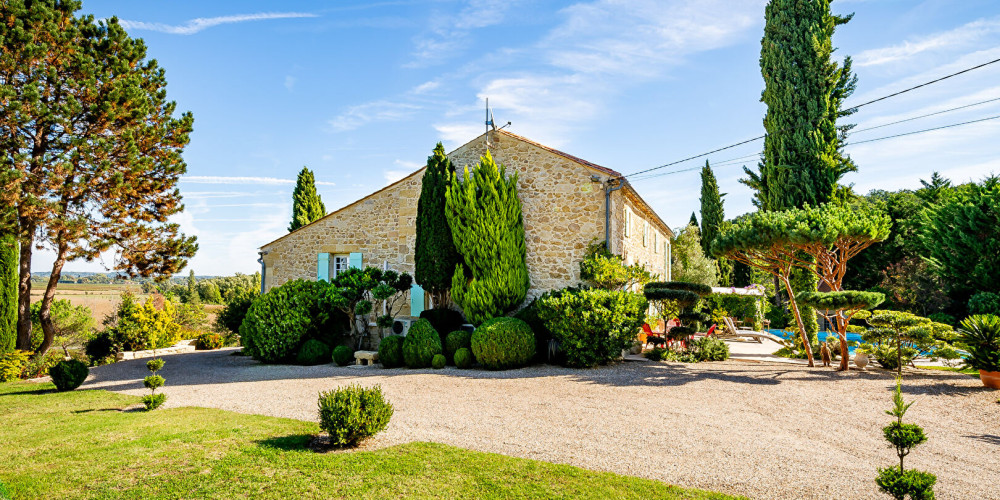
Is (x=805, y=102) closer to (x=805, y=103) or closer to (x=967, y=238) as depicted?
(x=805, y=103)

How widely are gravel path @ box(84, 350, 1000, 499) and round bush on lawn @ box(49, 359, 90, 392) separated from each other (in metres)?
0.44

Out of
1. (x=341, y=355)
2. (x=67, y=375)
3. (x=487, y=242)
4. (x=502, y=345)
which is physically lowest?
(x=67, y=375)

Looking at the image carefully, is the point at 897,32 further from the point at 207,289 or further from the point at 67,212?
the point at 207,289

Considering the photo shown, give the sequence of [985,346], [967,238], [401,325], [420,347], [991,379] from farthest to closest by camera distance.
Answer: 1. [967,238]
2. [401,325]
3. [420,347]
4. [985,346]
5. [991,379]

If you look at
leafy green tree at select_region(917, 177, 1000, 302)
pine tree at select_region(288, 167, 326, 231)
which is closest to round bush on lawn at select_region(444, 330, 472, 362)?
pine tree at select_region(288, 167, 326, 231)

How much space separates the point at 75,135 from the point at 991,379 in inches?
806

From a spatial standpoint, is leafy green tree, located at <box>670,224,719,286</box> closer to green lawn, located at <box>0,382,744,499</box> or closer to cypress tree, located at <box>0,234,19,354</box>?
green lawn, located at <box>0,382,744,499</box>

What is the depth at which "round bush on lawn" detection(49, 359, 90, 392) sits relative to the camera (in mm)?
9930

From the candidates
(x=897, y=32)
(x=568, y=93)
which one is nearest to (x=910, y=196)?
(x=897, y=32)

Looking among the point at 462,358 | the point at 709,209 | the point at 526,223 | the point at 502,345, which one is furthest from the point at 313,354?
the point at 709,209

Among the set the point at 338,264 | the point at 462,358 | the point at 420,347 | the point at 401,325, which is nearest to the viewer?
the point at 462,358

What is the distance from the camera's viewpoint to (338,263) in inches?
647

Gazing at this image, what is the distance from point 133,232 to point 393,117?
899cm

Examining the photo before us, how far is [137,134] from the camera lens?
46.5 feet
